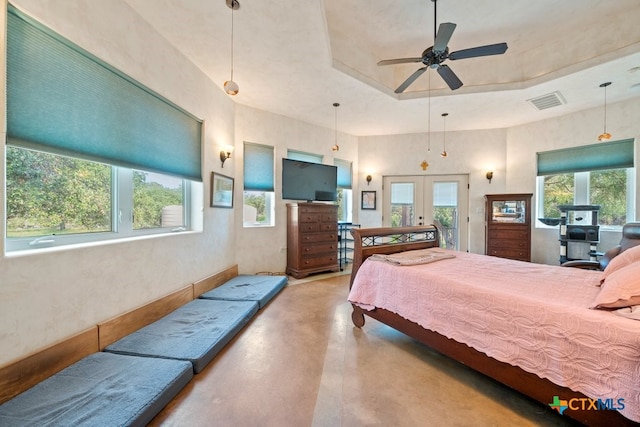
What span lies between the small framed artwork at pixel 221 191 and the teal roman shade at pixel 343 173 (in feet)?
8.20

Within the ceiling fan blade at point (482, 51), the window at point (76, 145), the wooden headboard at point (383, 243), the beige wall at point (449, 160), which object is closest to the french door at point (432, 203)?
the beige wall at point (449, 160)

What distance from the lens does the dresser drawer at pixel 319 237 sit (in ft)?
14.3

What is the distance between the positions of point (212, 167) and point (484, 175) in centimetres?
539

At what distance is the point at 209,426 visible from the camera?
1.38m

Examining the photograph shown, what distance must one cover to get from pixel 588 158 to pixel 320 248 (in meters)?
4.93

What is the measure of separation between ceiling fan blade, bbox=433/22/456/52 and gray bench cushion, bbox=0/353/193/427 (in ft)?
11.0

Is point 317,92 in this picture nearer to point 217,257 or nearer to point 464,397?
point 217,257

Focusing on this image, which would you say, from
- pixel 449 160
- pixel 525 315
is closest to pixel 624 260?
pixel 525 315

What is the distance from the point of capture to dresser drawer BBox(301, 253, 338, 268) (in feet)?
14.5

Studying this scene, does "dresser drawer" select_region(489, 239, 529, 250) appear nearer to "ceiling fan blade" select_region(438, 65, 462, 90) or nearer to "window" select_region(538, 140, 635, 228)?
"window" select_region(538, 140, 635, 228)

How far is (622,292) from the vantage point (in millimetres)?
1251

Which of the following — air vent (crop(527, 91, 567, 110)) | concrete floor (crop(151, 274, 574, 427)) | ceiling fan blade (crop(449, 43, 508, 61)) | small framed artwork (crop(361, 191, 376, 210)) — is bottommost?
concrete floor (crop(151, 274, 574, 427))

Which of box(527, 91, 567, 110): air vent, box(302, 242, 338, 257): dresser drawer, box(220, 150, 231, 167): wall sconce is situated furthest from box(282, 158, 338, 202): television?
box(527, 91, 567, 110): air vent

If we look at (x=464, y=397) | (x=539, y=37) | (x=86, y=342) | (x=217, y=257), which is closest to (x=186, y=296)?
(x=217, y=257)
